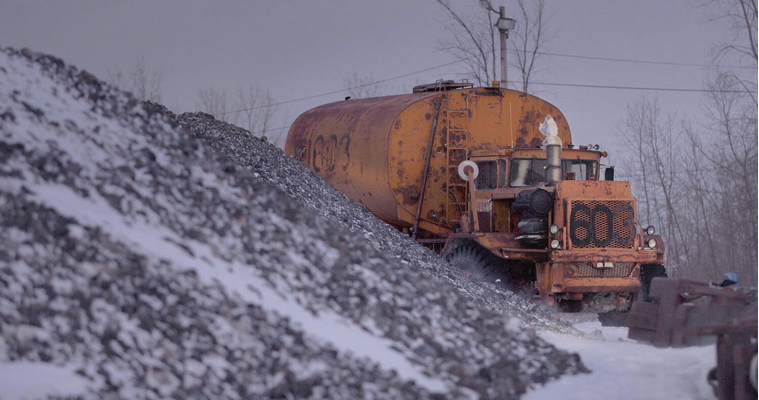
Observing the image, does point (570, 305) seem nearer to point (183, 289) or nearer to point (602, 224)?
point (602, 224)

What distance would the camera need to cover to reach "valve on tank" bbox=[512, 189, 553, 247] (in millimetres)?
10195

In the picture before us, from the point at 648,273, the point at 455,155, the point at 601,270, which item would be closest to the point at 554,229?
the point at 601,270

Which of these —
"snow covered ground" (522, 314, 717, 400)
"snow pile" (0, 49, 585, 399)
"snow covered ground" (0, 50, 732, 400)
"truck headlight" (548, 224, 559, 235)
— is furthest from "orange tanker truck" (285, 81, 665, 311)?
"snow covered ground" (522, 314, 717, 400)

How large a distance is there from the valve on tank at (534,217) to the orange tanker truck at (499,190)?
13mm

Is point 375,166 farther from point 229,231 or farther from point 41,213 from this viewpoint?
point 41,213

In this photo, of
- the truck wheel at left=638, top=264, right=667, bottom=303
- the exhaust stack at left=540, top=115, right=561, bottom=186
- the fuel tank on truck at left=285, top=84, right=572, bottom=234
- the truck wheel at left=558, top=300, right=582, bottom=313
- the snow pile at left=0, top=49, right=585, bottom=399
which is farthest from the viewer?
the fuel tank on truck at left=285, top=84, right=572, bottom=234

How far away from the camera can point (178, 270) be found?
16.9 feet

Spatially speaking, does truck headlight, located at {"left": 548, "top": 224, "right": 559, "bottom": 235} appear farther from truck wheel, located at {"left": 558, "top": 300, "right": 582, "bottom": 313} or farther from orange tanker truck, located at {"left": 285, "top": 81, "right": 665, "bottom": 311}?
truck wheel, located at {"left": 558, "top": 300, "right": 582, "bottom": 313}

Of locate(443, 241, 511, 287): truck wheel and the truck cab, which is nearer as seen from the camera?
the truck cab

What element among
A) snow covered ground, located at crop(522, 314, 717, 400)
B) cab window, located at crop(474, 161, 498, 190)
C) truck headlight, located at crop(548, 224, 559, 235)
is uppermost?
cab window, located at crop(474, 161, 498, 190)

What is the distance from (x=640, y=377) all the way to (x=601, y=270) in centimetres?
499

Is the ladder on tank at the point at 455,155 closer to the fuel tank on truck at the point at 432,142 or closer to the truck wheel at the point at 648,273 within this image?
the fuel tank on truck at the point at 432,142

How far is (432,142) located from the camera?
11.8 metres

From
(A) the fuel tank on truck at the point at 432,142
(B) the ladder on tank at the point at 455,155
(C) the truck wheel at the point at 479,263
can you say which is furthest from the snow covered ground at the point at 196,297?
(B) the ladder on tank at the point at 455,155
